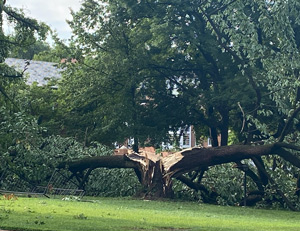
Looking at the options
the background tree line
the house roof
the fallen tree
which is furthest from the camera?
the house roof

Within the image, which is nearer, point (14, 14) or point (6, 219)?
point (6, 219)

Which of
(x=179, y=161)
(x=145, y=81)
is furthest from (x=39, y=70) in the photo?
(x=179, y=161)

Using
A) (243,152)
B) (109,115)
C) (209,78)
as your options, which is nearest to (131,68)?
(109,115)

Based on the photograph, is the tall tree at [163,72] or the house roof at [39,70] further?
the house roof at [39,70]

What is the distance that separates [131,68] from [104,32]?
2.63 metres

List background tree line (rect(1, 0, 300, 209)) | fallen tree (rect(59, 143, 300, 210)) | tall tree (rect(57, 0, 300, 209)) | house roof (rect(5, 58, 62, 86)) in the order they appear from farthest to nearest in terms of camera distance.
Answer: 1. house roof (rect(5, 58, 62, 86))
2. background tree line (rect(1, 0, 300, 209))
3. tall tree (rect(57, 0, 300, 209))
4. fallen tree (rect(59, 143, 300, 210))

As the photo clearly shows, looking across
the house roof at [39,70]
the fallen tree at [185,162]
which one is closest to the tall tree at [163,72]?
the fallen tree at [185,162]

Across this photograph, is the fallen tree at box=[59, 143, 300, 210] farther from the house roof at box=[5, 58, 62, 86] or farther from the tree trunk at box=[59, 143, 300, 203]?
the house roof at box=[5, 58, 62, 86]

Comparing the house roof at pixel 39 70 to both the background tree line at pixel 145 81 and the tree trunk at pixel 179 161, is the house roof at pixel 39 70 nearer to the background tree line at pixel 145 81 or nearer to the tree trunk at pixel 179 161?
the background tree line at pixel 145 81

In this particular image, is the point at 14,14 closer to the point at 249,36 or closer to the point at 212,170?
the point at 249,36

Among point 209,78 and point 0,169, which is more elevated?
point 209,78

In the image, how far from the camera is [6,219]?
424 inches

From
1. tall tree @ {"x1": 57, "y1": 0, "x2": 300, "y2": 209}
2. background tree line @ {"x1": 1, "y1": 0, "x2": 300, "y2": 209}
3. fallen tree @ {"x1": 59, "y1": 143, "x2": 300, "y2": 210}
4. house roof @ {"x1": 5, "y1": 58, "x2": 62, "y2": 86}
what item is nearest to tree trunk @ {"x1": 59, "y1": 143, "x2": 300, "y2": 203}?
fallen tree @ {"x1": 59, "y1": 143, "x2": 300, "y2": 210}

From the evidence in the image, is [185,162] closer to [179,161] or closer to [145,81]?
[179,161]
